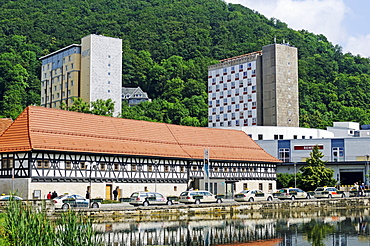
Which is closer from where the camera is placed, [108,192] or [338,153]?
[108,192]

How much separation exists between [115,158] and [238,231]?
23.1 m

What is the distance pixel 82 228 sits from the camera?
55.0 feet

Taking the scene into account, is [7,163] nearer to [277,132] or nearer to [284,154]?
[284,154]

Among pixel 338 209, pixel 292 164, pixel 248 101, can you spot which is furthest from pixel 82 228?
pixel 248 101

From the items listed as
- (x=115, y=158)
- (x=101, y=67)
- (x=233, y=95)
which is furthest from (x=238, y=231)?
(x=233, y=95)

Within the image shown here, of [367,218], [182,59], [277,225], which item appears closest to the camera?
[277,225]

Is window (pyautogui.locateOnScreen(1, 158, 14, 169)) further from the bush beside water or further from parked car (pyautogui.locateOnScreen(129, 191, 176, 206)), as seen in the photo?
the bush beside water

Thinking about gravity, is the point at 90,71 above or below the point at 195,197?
above

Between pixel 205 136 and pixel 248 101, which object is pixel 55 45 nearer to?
pixel 248 101

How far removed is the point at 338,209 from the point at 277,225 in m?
22.3

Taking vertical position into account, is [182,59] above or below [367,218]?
above

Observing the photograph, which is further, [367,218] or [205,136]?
[205,136]

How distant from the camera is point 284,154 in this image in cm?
8719

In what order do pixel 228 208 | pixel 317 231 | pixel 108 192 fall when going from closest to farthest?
pixel 317 231 → pixel 228 208 → pixel 108 192
